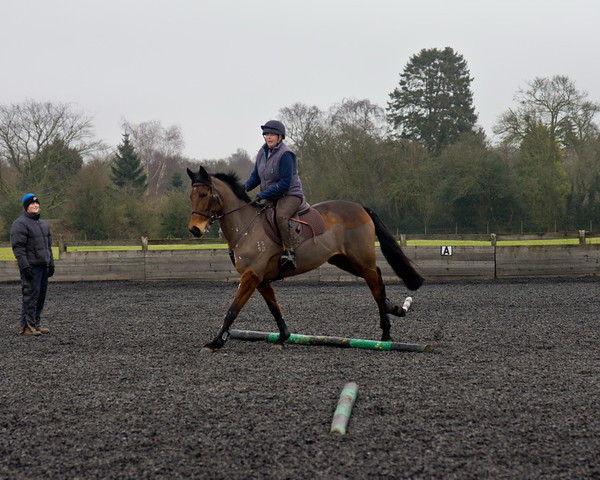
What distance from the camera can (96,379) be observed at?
5680 mm

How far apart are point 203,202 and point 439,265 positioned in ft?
33.3

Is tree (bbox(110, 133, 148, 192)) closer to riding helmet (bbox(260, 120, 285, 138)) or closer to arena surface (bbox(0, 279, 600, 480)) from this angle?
arena surface (bbox(0, 279, 600, 480))

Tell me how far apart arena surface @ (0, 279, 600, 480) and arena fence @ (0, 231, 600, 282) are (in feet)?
21.3

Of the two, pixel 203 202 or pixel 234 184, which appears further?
pixel 234 184

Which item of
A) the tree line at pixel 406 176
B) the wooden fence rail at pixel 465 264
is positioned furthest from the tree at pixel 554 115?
the wooden fence rail at pixel 465 264

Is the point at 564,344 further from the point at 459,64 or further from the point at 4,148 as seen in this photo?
the point at 459,64

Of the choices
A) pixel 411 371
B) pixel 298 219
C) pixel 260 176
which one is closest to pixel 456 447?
pixel 411 371

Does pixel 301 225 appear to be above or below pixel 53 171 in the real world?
below

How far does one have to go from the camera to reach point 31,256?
8641mm

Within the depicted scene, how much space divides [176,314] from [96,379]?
15.7 ft

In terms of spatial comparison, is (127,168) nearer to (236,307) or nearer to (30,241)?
(30,241)

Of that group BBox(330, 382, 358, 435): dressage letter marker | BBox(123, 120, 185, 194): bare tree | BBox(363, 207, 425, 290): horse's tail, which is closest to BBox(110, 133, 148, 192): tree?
BBox(123, 120, 185, 194): bare tree

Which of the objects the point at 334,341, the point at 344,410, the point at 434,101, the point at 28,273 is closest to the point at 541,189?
the point at 434,101

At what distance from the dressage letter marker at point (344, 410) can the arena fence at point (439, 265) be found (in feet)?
36.6
